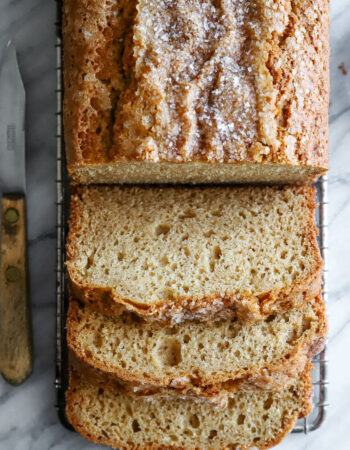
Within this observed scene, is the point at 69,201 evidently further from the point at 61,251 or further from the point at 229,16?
the point at 229,16

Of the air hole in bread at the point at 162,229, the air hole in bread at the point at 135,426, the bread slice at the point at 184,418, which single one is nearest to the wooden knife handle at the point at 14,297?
the bread slice at the point at 184,418

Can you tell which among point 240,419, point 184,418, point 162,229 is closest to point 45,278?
point 162,229

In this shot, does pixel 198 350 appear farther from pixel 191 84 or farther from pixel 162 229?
pixel 191 84

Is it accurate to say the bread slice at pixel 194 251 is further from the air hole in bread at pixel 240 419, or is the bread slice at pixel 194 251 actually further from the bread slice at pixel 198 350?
the air hole in bread at pixel 240 419

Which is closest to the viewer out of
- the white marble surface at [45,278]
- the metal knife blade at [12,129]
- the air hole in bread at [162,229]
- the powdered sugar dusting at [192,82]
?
the powdered sugar dusting at [192,82]

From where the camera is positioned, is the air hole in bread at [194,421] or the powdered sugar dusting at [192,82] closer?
the powdered sugar dusting at [192,82]

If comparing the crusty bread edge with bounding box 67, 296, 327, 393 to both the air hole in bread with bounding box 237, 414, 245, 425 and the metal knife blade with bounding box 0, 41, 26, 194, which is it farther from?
the metal knife blade with bounding box 0, 41, 26, 194


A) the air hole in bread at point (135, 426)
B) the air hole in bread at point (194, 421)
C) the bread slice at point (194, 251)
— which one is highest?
the bread slice at point (194, 251)
